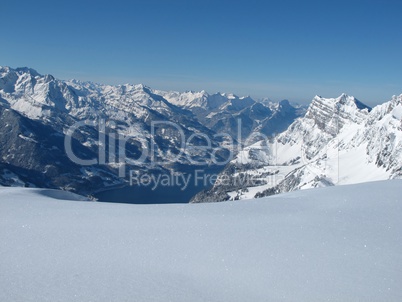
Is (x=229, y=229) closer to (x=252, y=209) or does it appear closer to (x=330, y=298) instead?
Result: (x=252, y=209)

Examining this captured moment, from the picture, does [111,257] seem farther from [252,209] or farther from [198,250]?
[252,209]

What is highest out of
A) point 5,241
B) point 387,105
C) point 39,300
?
point 387,105

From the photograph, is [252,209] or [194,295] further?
[252,209]

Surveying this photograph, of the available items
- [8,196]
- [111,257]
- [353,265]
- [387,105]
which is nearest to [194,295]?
[111,257]

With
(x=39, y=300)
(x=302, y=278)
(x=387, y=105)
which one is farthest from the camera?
(x=387, y=105)

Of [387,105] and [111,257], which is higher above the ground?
[387,105]

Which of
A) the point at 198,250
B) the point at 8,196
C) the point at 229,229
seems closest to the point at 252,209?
the point at 229,229

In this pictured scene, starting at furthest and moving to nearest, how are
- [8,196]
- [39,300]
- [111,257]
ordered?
1. [8,196]
2. [111,257]
3. [39,300]
